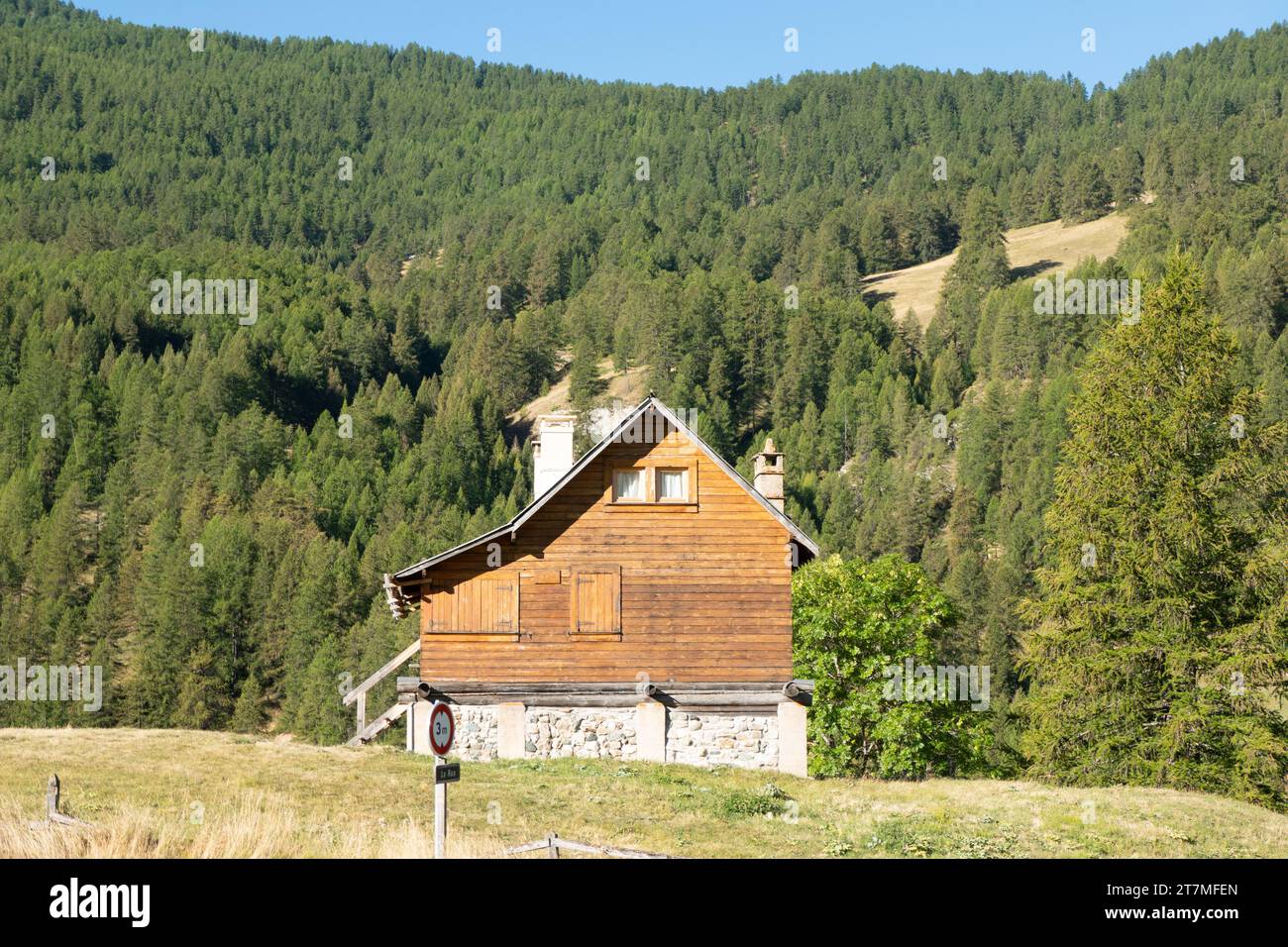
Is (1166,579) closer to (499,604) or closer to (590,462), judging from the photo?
(590,462)

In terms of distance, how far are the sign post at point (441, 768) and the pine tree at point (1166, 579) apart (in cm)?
2133

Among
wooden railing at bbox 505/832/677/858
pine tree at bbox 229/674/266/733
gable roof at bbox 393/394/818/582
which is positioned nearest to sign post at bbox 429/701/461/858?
wooden railing at bbox 505/832/677/858

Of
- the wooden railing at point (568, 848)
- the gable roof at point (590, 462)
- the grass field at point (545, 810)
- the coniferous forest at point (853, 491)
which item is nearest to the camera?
the grass field at point (545, 810)

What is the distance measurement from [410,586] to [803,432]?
460 ft

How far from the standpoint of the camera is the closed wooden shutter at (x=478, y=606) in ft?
109

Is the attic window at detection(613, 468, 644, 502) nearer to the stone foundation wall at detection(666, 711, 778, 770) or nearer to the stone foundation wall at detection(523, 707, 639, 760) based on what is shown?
the stone foundation wall at detection(523, 707, 639, 760)

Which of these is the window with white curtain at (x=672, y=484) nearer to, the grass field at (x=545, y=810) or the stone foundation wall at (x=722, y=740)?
the stone foundation wall at (x=722, y=740)

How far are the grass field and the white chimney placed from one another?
852 cm

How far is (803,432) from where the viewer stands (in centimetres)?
17150

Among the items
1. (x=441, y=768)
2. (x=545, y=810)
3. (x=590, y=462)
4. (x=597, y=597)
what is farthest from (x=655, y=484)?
(x=441, y=768)

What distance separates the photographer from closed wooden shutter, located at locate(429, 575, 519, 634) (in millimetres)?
33375

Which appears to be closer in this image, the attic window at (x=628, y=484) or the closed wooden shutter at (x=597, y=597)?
the closed wooden shutter at (x=597, y=597)

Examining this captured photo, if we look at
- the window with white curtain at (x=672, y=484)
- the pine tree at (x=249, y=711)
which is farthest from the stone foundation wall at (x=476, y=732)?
the pine tree at (x=249, y=711)
